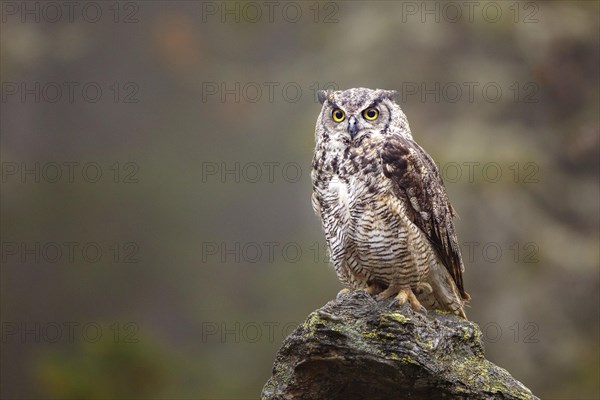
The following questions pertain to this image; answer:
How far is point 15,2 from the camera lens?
279 inches

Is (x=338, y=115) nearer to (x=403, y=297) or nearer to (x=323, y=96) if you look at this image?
(x=323, y=96)

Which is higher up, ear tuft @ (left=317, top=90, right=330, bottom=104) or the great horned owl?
ear tuft @ (left=317, top=90, right=330, bottom=104)

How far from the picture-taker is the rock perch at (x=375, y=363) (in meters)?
2.82

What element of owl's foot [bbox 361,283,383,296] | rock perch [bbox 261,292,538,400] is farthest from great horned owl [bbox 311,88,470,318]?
rock perch [bbox 261,292,538,400]

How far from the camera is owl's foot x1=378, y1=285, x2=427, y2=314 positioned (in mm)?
3213

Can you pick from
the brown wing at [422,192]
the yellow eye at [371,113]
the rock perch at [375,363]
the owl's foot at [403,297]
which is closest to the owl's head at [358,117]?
the yellow eye at [371,113]

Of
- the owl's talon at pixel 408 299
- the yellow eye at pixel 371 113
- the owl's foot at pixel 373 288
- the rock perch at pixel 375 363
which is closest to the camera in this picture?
the rock perch at pixel 375 363

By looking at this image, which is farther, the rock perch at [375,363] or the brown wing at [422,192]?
the brown wing at [422,192]

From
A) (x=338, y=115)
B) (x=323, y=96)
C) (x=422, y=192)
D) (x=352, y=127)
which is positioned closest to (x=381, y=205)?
(x=422, y=192)

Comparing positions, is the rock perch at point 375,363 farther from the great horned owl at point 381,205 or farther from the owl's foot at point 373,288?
the owl's foot at point 373,288

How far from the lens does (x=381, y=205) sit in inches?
128

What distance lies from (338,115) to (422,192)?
1.77ft

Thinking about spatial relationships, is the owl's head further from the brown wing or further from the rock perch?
the rock perch

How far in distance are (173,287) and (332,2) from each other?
126 inches
